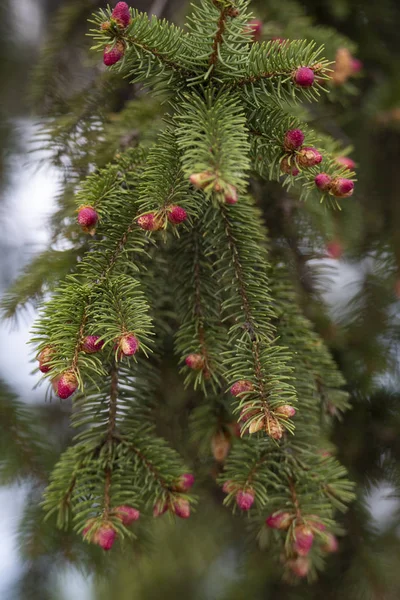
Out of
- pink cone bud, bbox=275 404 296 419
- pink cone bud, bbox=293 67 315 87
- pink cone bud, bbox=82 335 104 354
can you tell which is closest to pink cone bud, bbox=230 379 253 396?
pink cone bud, bbox=275 404 296 419

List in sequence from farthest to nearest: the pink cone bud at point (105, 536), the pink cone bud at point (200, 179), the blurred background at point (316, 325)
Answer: the blurred background at point (316, 325)
the pink cone bud at point (105, 536)
the pink cone bud at point (200, 179)

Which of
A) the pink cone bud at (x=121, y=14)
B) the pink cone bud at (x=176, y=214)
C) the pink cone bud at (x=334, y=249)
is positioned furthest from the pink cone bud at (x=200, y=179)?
the pink cone bud at (x=334, y=249)

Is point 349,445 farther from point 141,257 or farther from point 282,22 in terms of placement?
point 282,22

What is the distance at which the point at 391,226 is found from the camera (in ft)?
3.65

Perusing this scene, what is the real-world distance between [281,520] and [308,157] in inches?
16.4

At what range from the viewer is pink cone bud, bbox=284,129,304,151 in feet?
1.68

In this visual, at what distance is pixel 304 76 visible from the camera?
1.61ft

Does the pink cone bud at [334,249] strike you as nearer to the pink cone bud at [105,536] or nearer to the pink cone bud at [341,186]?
the pink cone bud at [341,186]

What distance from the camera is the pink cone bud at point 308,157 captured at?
508mm

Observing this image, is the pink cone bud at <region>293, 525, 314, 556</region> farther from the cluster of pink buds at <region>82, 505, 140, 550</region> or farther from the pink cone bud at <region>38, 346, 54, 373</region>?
the pink cone bud at <region>38, 346, 54, 373</region>

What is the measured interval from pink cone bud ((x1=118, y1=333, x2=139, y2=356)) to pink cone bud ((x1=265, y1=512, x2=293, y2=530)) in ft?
0.95

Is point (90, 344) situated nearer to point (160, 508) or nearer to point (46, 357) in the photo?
point (46, 357)

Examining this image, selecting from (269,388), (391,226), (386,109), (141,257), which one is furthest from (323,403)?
(386,109)

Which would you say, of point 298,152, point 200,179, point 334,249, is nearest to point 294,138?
point 298,152
